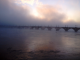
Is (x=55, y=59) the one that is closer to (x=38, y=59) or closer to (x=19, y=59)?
(x=38, y=59)

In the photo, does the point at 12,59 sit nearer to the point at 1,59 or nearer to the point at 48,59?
the point at 1,59

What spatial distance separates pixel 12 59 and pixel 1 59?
1115mm

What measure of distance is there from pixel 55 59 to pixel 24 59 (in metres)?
3.13

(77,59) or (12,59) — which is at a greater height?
(12,59)

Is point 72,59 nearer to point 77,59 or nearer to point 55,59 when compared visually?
point 77,59

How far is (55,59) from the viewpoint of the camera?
7859 millimetres

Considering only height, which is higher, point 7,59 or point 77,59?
point 7,59

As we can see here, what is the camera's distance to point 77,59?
797 centimetres

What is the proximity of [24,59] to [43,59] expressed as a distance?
191cm

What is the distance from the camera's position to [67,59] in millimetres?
7934

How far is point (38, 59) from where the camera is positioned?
7805mm

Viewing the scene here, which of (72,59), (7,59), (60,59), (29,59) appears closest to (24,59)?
(29,59)

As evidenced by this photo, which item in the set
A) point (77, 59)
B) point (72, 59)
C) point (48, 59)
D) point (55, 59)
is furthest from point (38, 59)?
point (77, 59)

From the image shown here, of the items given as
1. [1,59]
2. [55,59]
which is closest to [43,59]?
[55,59]
